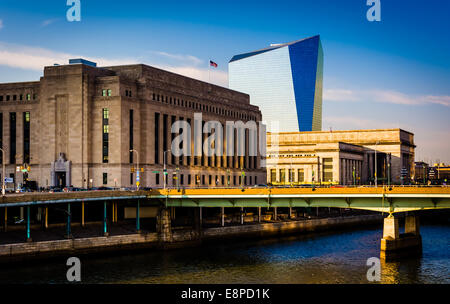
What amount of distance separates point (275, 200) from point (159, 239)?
21.4 metres

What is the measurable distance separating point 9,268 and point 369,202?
166 ft

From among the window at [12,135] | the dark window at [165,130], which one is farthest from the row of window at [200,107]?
the window at [12,135]

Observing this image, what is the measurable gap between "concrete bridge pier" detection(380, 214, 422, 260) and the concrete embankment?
1285 inches

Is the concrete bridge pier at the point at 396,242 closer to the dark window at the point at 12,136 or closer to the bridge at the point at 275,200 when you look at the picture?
the bridge at the point at 275,200

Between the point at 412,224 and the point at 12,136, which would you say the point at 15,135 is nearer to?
the point at 12,136

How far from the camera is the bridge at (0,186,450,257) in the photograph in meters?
82.0

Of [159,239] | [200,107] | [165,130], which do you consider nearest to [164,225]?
[159,239]

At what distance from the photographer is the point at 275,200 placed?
301ft

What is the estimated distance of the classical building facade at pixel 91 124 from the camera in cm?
13512

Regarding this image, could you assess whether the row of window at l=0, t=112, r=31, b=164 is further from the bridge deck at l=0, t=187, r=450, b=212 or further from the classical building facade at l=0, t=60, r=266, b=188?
the bridge deck at l=0, t=187, r=450, b=212

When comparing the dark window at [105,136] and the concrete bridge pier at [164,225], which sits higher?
the dark window at [105,136]

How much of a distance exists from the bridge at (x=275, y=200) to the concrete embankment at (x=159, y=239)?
201 centimetres

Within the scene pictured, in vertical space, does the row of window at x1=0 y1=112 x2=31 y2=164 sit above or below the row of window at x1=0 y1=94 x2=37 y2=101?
below

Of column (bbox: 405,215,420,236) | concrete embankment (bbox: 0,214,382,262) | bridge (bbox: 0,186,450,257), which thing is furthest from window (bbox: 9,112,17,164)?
column (bbox: 405,215,420,236)
